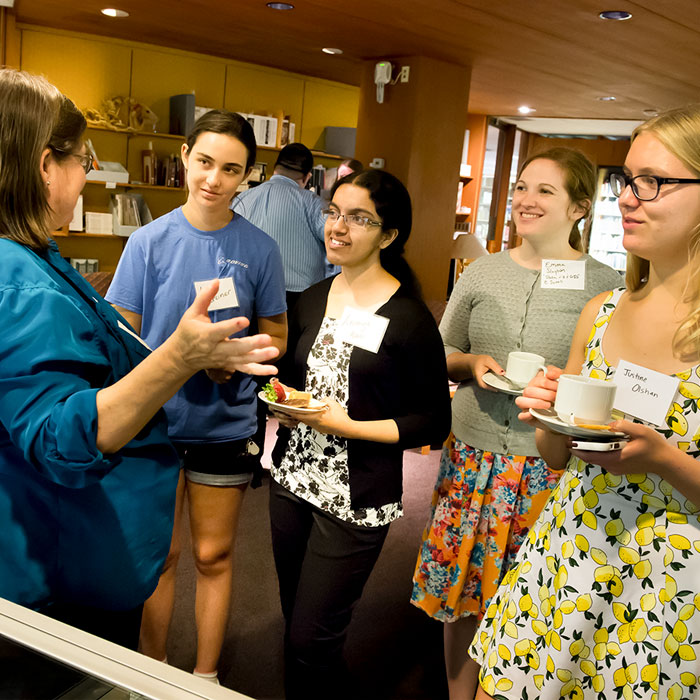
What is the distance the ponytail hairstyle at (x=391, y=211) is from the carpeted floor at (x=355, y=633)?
3.86ft

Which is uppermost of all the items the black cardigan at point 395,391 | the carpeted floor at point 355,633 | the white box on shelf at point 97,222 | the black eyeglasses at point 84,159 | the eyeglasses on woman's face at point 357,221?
the black eyeglasses at point 84,159

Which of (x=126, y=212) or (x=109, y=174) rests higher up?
(x=109, y=174)

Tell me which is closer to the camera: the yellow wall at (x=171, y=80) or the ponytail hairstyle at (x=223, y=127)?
the ponytail hairstyle at (x=223, y=127)

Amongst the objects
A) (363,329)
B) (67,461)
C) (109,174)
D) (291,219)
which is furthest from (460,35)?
(67,461)

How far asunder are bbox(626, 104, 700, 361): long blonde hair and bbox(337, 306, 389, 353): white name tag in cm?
76

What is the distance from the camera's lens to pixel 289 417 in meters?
1.83

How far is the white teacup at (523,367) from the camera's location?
1888 mm

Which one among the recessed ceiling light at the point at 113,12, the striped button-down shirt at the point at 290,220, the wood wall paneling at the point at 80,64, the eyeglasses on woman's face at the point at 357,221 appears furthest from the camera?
the wood wall paneling at the point at 80,64

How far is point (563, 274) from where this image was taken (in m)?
2.11

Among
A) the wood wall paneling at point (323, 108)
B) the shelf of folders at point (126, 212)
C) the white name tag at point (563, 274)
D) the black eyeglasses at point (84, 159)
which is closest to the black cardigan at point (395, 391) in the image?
the white name tag at point (563, 274)

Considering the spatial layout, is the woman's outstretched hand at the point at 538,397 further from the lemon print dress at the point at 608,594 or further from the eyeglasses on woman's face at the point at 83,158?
the eyeglasses on woman's face at the point at 83,158

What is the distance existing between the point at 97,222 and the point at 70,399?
6.14 metres

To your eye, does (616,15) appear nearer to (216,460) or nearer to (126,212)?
(216,460)

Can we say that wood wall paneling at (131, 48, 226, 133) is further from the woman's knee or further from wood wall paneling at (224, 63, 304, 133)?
the woman's knee
